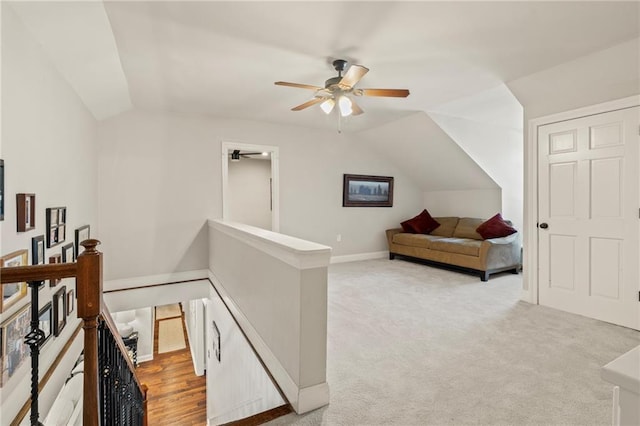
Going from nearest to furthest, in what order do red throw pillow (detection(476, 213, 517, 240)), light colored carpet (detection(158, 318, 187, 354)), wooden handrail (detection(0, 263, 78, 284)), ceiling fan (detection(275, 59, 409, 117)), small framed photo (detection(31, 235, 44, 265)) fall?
1. wooden handrail (detection(0, 263, 78, 284))
2. small framed photo (detection(31, 235, 44, 265))
3. ceiling fan (detection(275, 59, 409, 117))
4. red throw pillow (detection(476, 213, 517, 240))
5. light colored carpet (detection(158, 318, 187, 354))

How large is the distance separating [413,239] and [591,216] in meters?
2.74

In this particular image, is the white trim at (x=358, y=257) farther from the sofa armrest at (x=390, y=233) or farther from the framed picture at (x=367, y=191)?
the framed picture at (x=367, y=191)

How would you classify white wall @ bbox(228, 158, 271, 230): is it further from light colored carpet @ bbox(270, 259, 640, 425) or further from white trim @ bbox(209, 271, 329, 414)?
white trim @ bbox(209, 271, 329, 414)

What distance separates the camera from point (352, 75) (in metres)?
2.57

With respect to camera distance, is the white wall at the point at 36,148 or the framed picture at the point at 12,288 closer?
the framed picture at the point at 12,288

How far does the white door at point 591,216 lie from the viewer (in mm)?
2715

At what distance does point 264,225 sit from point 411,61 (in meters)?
5.37

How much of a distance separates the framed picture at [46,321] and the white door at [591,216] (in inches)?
174

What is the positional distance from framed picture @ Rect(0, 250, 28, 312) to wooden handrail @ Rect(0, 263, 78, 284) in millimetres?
882

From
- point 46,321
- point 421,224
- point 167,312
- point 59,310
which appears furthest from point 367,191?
point 167,312

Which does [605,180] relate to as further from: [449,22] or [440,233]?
[440,233]

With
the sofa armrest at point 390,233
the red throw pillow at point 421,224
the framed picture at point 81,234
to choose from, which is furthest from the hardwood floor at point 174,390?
the red throw pillow at point 421,224

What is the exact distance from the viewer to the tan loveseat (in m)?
4.39

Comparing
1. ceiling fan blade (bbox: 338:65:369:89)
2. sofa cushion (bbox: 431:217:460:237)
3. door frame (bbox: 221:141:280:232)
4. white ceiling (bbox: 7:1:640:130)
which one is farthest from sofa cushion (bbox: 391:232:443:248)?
ceiling fan blade (bbox: 338:65:369:89)
